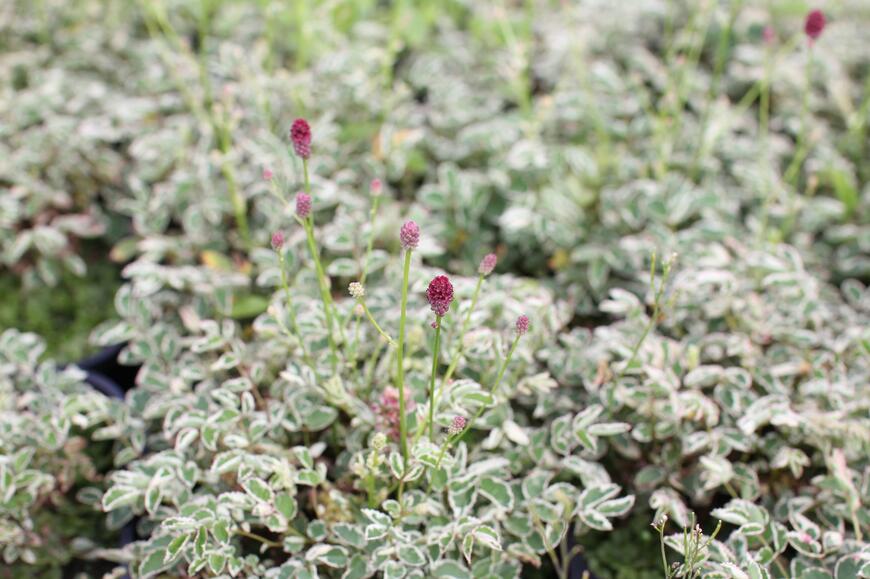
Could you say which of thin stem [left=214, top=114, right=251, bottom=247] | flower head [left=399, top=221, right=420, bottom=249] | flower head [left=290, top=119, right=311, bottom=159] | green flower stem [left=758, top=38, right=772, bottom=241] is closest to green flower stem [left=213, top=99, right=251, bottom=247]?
thin stem [left=214, top=114, right=251, bottom=247]

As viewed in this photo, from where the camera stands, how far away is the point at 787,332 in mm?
1732

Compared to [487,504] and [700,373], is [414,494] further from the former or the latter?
[700,373]

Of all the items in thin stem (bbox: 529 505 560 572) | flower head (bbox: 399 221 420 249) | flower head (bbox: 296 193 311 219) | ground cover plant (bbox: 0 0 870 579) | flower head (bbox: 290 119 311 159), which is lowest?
thin stem (bbox: 529 505 560 572)

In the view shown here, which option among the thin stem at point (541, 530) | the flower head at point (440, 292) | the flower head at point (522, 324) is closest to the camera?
the flower head at point (440, 292)

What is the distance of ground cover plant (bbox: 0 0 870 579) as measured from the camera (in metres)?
1.44

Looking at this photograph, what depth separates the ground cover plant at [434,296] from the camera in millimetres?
1439

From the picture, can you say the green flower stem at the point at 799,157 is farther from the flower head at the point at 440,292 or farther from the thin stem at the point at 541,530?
the flower head at the point at 440,292

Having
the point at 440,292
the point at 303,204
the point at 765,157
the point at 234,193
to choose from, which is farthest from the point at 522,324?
the point at 765,157

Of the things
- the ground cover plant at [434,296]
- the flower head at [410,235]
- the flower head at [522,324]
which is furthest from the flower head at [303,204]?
the flower head at [522,324]

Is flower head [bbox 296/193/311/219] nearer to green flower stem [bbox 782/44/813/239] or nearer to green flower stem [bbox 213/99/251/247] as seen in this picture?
green flower stem [bbox 213/99/251/247]

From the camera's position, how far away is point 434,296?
1.06 metres

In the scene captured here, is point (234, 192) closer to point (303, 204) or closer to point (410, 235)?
point (303, 204)

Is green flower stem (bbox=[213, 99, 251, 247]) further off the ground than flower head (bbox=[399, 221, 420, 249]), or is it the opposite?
flower head (bbox=[399, 221, 420, 249])

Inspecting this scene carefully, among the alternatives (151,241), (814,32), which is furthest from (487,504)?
(814,32)
